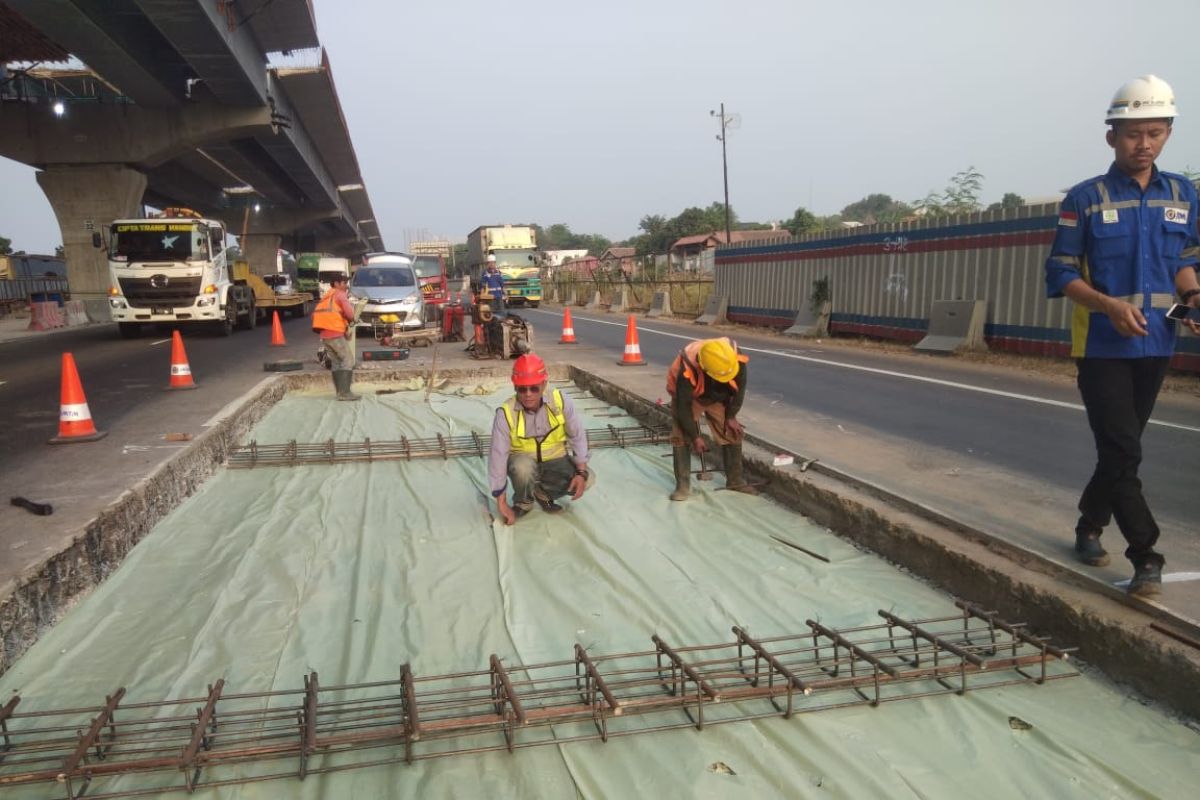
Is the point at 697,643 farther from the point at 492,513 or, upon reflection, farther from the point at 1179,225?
the point at 1179,225

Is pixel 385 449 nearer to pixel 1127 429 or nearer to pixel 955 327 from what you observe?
pixel 1127 429

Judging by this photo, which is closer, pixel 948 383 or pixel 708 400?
pixel 708 400

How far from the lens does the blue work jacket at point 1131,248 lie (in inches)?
131

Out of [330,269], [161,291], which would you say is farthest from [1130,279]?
[330,269]

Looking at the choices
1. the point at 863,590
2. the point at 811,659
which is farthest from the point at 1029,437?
the point at 811,659

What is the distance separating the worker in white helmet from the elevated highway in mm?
18758

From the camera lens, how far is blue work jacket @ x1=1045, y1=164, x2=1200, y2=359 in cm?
332

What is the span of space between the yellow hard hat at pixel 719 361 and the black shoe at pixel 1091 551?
2.27 meters

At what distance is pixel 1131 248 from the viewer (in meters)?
3.35

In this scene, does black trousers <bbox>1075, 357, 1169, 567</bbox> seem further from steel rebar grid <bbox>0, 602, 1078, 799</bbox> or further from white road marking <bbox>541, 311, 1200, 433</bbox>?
white road marking <bbox>541, 311, 1200, 433</bbox>

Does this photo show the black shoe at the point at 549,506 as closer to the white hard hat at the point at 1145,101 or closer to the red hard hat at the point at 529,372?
the red hard hat at the point at 529,372

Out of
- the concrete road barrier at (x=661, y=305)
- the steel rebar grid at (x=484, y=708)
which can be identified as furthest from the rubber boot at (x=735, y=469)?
the concrete road barrier at (x=661, y=305)

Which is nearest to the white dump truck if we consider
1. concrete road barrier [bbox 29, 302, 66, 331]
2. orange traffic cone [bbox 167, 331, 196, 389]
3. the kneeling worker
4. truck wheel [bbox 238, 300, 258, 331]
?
truck wheel [bbox 238, 300, 258, 331]

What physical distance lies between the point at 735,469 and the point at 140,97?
84.7ft
